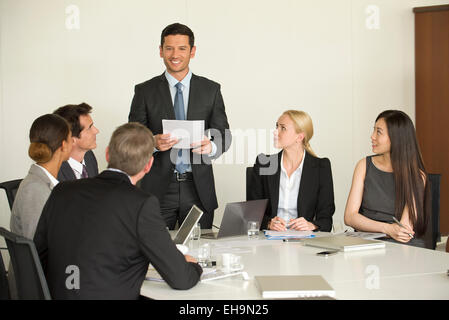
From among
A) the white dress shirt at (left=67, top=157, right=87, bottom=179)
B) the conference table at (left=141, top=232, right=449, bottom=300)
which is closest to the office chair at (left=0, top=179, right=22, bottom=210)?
the white dress shirt at (left=67, top=157, right=87, bottom=179)

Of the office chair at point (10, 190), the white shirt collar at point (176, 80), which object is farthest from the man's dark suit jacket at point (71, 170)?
the white shirt collar at point (176, 80)

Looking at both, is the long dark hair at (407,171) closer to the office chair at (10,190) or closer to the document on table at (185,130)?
the document on table at (185,130)

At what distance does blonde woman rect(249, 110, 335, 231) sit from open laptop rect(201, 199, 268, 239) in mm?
300

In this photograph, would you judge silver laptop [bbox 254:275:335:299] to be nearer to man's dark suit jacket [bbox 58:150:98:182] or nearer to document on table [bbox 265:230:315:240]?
document on table [bbox 265:230:315:240]

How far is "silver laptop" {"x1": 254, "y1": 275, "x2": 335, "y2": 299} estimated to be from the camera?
1.94 metres

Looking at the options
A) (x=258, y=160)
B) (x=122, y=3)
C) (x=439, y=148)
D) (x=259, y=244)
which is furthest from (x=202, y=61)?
(x=259, y=244)

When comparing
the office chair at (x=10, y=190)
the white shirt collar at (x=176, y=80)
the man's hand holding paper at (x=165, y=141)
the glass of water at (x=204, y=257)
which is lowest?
the glass of water at (x=204, y=257)

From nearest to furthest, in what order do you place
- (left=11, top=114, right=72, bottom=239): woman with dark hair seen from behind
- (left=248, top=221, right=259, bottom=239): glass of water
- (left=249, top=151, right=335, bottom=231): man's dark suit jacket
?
(left=11, top=114, right=72, bottom=239): woman with dark hair seen from behind < (left=248, top=221, right=259, bottom=239): glass of water < (left=249, top=151, right=335, bottom=231): man's dark suit jacket

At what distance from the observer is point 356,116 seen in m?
6.11

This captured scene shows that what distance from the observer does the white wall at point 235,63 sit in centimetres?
538

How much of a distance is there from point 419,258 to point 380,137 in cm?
114

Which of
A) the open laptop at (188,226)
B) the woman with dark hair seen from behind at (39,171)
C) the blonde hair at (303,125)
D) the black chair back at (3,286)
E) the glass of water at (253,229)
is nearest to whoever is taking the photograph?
the black chair back at (3,286)
